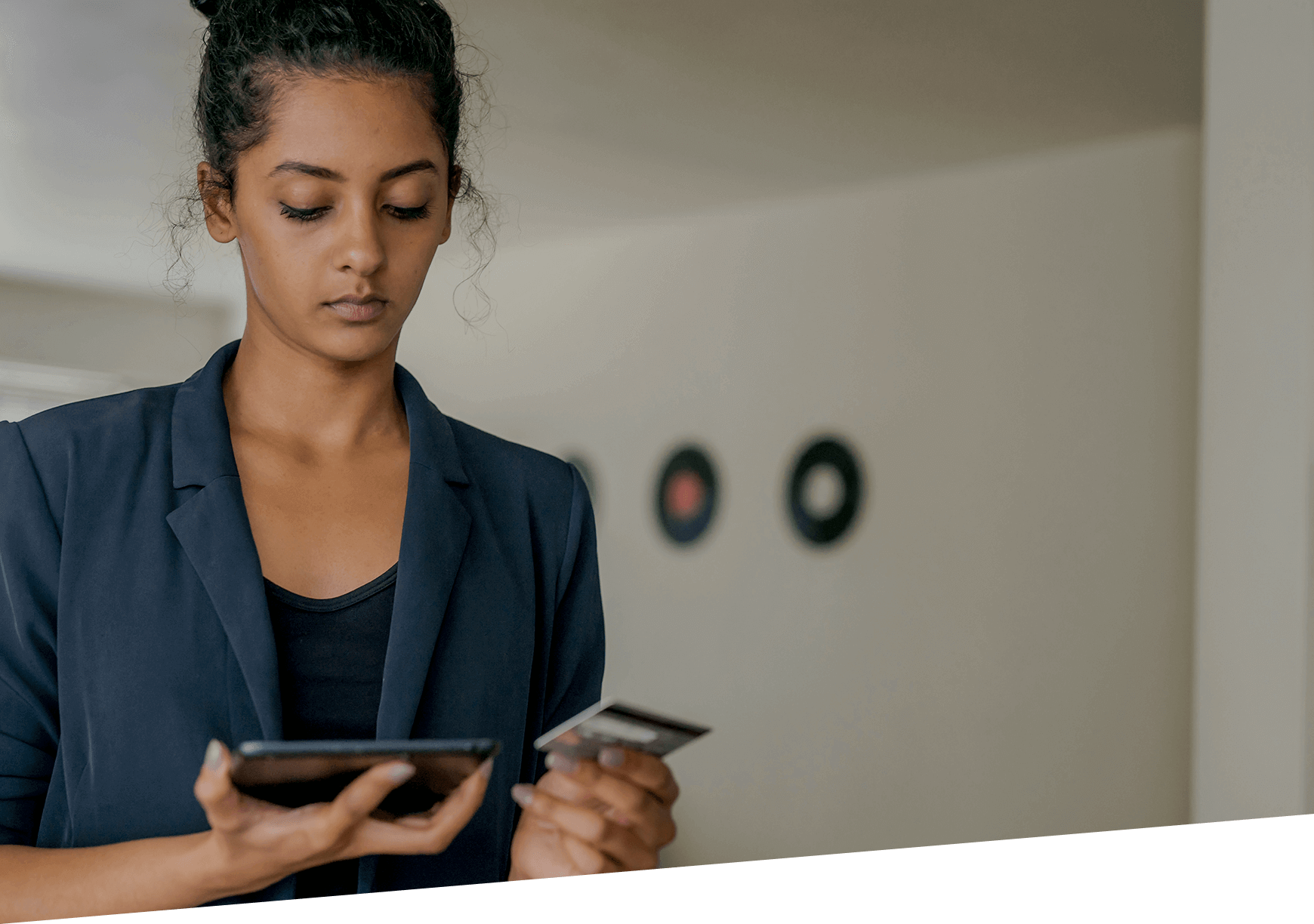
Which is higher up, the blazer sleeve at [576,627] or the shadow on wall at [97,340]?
the shadow on wall at [97,340]

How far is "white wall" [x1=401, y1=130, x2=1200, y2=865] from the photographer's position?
4.52 ft

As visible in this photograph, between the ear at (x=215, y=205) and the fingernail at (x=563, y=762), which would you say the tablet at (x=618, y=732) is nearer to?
the fingernail at (x=563, y=762)

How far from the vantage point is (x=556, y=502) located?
107 centimetres

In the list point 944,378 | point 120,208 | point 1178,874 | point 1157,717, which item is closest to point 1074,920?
point 1178,874

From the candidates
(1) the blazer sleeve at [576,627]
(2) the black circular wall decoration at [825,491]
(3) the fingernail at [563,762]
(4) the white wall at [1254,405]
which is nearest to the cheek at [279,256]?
(1) the blazer sleeve at [576,627]

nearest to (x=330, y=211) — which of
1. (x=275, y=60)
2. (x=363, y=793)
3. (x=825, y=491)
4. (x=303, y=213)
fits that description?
(x=303, y=213)

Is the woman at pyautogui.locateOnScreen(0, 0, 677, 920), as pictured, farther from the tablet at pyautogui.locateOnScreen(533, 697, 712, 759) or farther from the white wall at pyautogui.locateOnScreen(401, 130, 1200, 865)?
the white wall at pyautogui.locateOnScreen(401, 130, 1200, 865)

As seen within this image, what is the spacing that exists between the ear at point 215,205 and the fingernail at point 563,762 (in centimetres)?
50

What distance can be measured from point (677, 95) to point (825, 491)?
521 millimetres

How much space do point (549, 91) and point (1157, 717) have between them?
1148mm

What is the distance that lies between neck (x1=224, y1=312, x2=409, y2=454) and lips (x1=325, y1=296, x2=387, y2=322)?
0.13 feet

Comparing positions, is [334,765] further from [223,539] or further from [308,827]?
[223,539]

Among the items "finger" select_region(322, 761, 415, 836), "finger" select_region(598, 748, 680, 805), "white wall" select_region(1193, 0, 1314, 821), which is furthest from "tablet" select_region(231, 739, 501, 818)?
"white wall" select_region(1193, 0, 1314, 821)

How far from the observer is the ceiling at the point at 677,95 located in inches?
38.7
